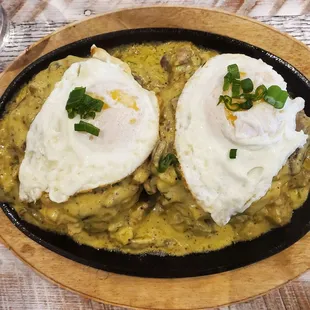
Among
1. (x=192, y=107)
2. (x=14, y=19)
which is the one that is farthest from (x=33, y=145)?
(x=14, y=19)

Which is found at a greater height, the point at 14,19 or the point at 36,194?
the point at 14,19

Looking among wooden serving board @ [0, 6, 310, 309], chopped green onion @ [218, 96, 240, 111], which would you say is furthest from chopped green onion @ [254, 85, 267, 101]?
wooden serving board @ [0, 6, 310, 309]

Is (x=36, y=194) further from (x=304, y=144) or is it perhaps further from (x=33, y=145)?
(x=304, y=144)

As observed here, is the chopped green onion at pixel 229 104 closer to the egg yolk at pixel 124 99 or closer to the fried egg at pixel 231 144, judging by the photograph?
the fried egg at pixel 231 144

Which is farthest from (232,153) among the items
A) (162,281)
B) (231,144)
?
(162,281)

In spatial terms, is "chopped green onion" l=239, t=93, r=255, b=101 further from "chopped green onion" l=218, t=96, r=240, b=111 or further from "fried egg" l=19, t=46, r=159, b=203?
"fried egg" l=19, t=46, r=159, b=203
